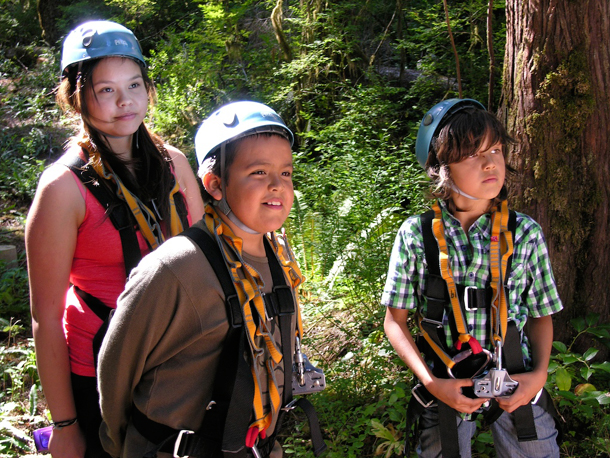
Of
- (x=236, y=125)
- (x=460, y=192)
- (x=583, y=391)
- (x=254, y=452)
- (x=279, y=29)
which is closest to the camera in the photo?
(x=254, y=452)

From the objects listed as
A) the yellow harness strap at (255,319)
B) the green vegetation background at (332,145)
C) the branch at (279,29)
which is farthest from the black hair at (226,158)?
the branch at (279,29)

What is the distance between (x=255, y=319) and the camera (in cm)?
189

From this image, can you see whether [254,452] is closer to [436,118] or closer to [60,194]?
[60,194]

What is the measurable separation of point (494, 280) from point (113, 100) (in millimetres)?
1865

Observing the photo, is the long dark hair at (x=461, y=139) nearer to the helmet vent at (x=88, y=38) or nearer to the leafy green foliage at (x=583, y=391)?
the leafy green foliage at (x=583, y=391)

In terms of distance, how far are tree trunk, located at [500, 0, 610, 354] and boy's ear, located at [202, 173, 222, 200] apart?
7.62ft

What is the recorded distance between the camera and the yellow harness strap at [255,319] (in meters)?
1.80

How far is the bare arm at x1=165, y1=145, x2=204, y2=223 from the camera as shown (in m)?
2.63

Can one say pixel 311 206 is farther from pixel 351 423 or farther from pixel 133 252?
pixel 133 252

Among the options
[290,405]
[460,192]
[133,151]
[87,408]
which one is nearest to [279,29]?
[133,151]

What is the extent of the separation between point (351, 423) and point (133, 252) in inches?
86.6

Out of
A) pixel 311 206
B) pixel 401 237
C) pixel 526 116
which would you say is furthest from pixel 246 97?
pixel 401 237

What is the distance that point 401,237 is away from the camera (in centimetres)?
258

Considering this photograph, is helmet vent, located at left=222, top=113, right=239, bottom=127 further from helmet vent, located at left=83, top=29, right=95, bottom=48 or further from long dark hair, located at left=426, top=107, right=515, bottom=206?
long dark hair, located at left=426, top=107, right=515, bottom=206
